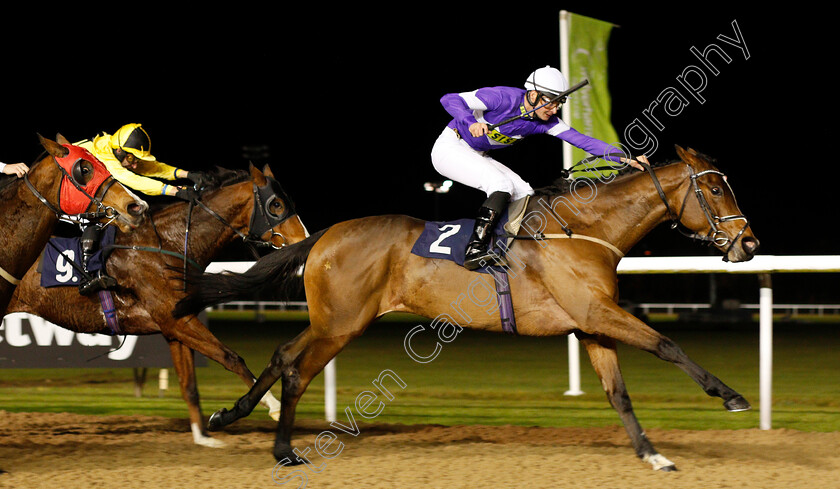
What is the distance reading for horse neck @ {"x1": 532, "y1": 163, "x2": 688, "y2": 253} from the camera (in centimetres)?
433

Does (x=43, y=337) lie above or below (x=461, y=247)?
below

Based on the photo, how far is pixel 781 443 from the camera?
4.58m

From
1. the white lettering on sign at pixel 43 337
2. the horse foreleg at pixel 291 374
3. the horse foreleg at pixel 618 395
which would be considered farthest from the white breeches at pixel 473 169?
the white lettering on sign at pixel 43 337

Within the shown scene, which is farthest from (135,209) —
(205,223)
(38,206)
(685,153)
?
(685,153)

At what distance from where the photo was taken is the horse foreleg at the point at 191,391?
4.84 m

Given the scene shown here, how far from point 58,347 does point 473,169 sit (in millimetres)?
3824

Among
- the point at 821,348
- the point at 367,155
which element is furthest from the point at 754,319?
the point at 367,155

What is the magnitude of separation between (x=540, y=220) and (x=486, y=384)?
4102 millimetres

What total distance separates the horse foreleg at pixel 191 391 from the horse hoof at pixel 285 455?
67cm

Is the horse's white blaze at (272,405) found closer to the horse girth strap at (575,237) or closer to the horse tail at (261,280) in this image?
the horse tail at (261,280)

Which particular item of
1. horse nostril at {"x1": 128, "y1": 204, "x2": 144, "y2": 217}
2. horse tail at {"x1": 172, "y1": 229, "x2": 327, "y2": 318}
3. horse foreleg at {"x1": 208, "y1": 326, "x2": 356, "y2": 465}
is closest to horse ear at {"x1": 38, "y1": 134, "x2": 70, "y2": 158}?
horse nostril at {"x1": 128, "y1": 204, "x2": 144, "y2": 217}

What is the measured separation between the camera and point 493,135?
4.53m

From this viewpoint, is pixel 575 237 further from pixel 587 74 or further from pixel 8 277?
pixel 587 74

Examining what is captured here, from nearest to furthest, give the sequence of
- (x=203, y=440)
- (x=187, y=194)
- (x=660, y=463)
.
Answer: (x=660, y=463), (x=203, y=440), (x=187, y=194)
